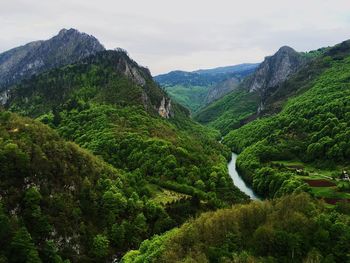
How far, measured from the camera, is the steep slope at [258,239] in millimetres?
103375

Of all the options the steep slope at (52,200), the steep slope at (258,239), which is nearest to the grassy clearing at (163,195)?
the steep slope at (52,200)

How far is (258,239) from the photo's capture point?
109 metres

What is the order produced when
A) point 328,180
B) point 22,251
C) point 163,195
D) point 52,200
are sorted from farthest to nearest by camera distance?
point 328,180, point 163,195, point 52,200, point 22,251

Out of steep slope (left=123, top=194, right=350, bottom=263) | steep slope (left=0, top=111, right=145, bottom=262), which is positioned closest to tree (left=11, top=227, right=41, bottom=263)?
steep slope (left=0, top=111, right=145, bottom=262)

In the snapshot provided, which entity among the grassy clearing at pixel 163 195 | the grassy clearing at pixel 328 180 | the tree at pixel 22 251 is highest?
the tree at pixel 22 251

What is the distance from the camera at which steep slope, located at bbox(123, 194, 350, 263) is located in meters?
103

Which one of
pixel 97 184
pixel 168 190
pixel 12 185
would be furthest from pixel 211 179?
pixel 12 185

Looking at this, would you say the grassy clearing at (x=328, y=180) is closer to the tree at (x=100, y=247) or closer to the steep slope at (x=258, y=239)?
the steep slope at (x=258, y=239)

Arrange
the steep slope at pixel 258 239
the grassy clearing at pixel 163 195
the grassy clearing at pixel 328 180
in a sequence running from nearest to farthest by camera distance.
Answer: the steep slope at pixel 258 239, the grassy clearing at pixel 328 180, the grassy clearing at pixel 163 195

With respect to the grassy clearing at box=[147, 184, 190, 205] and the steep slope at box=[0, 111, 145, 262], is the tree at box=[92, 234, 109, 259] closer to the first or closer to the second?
the steep slope at box=[0, 111, 145, 262]

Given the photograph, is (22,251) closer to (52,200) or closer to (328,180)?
(52,200)

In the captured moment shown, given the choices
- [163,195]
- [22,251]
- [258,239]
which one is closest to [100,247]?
[22,251]

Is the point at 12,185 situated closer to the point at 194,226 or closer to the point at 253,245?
the point at 194,226

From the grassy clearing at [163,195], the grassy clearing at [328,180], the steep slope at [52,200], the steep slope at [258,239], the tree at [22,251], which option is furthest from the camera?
the grassy clearing at [163,195]
